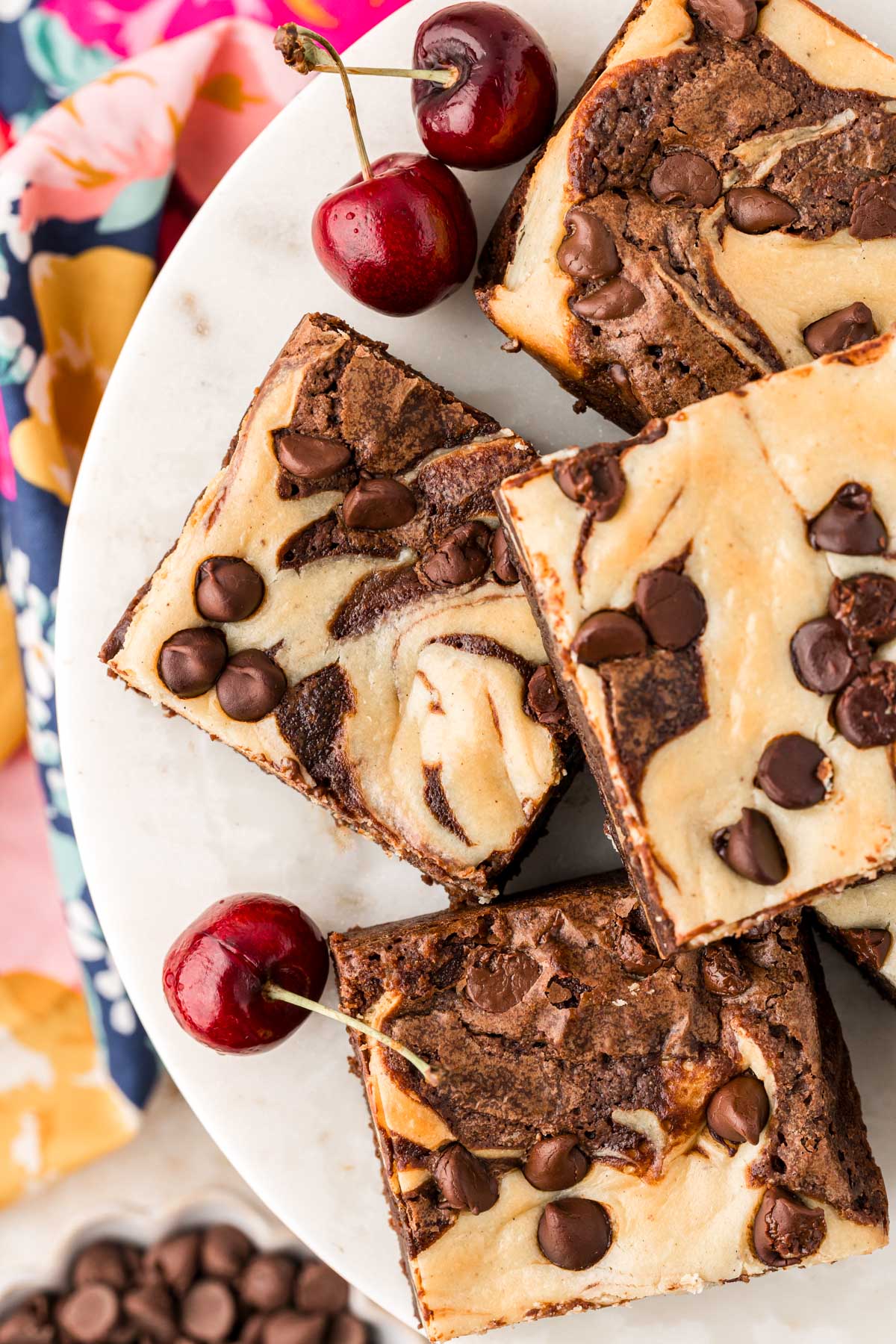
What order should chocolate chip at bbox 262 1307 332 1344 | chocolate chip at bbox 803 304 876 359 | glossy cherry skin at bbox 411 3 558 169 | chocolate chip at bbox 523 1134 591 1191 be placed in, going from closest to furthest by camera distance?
1. chocolate chip at bbox 803 304 876 359
2. chocolate chip at bbox 523 1134 591 1191
3. glossy cherry skin at bbox 411 3 558 169
4. chocolate chip at bbox 262 1307 332 1344

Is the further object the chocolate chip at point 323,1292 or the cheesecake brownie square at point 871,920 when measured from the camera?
the chocolate chip at point 323,1292

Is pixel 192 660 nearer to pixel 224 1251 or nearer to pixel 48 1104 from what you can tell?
pixel 48 1104

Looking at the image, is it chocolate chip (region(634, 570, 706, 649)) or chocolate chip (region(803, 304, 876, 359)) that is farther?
chocolate chip (region(803, 304, 876, 359))

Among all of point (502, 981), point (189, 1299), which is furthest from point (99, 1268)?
point (502, 981)

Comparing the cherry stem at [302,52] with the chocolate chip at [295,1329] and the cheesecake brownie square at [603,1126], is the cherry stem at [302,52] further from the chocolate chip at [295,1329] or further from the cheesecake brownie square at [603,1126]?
the chocolate chip at [295,1329]

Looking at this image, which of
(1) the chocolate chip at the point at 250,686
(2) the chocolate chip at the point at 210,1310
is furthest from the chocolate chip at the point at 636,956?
(2) the chocolate chip at the point at 210,1310

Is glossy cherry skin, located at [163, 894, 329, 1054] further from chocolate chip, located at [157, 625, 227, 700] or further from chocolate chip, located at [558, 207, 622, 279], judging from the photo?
chocolate chip, located at [558, 207, 622, 279]

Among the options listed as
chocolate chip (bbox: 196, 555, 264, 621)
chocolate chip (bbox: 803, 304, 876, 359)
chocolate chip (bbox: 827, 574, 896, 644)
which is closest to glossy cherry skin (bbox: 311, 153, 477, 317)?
chocolate chip (bbox: 196, 555, 264, 621)
